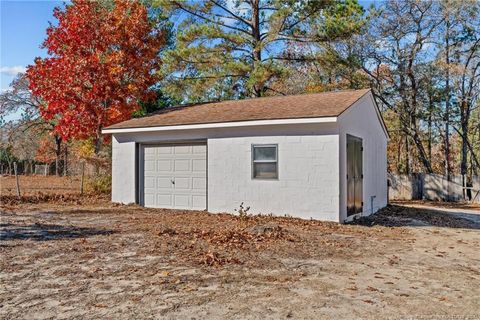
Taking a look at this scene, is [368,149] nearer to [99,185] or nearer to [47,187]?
[99,185]

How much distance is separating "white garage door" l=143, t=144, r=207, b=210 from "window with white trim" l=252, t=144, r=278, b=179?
1.81 metres

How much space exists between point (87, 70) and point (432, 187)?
17426mm

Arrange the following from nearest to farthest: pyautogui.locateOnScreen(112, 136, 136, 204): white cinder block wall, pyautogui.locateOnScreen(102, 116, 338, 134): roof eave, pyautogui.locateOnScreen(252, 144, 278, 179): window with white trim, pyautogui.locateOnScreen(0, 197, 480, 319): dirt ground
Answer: pyautogui.locateOnScreen(0, 197, 480, 319): dirt ground, pyautogui.locateOnScreen(102, 116, 338, 134): roof eave, pyautogui.locateOnScreen(252, 144, 278, 179): window with white trim, pyautogui.locateOnScreen(112, 136, 136, 204): white cinder block wall

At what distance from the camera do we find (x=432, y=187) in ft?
66.1

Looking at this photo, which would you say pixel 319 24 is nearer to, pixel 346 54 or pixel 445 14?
pixel 346 54

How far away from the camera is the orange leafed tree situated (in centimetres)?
1730

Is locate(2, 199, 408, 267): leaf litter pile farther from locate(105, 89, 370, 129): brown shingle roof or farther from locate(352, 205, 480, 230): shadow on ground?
locate(105, 89, 370, 129): brown shingle roof

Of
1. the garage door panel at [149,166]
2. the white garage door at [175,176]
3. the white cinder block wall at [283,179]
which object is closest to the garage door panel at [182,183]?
the white garage door at [175,176]

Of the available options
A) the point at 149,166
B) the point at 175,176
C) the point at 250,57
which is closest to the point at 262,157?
the point at 175,176

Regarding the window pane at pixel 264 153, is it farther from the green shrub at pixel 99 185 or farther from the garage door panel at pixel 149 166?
the green shrub at pixel 99 185

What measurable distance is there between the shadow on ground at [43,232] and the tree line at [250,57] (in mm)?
8582

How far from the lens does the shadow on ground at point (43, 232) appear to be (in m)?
7.67

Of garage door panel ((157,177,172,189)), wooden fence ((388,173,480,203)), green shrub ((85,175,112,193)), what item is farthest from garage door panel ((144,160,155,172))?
wooden fence ((388,173,480,203))

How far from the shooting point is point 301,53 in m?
20.0
